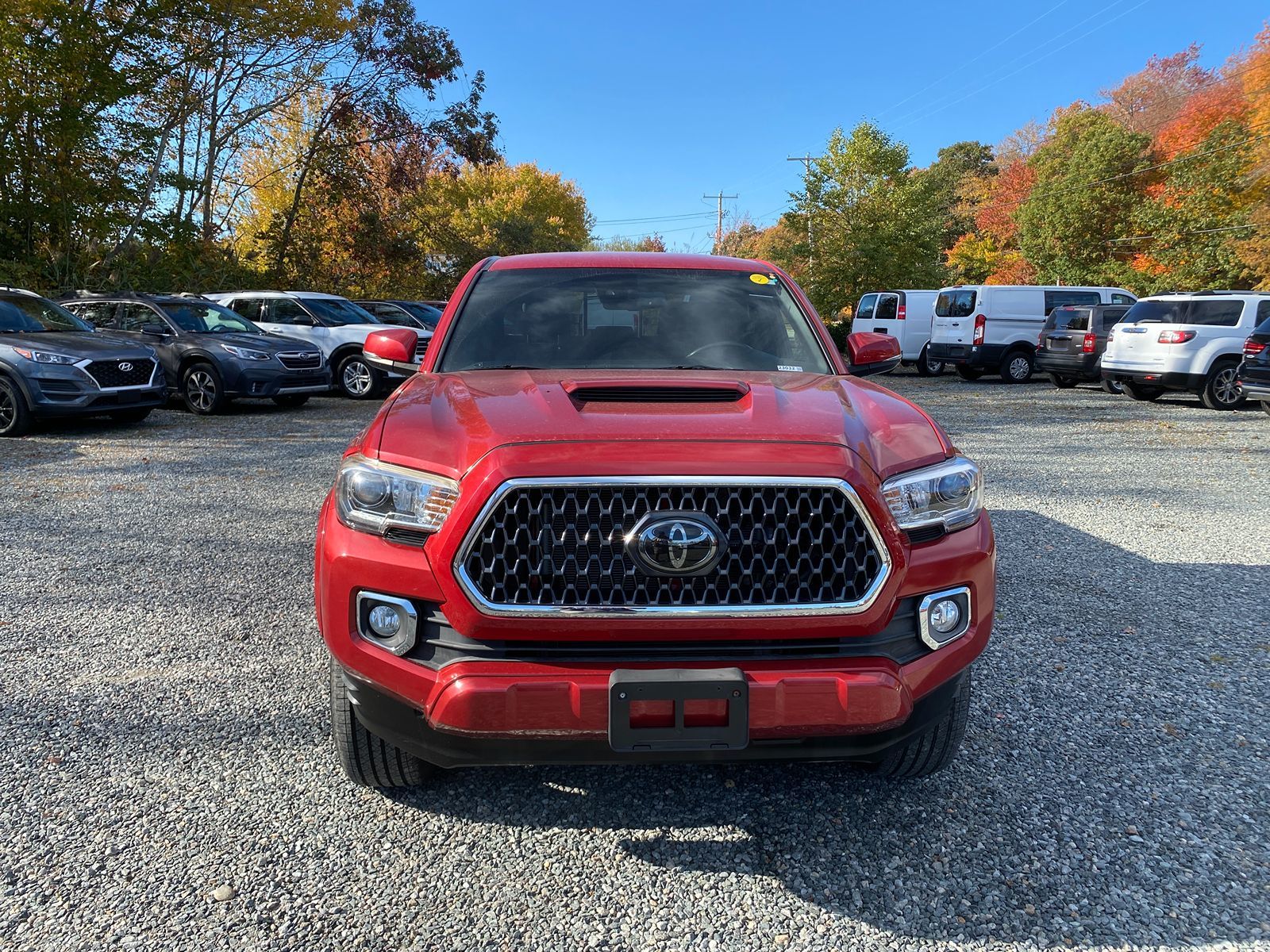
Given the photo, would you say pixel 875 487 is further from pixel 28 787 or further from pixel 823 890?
pixel 28 787

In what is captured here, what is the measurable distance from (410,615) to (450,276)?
3117cm

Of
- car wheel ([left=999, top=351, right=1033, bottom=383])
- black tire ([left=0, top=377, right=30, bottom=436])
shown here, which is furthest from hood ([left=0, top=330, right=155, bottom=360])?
car wheel ([left=999, top=351, right=1033, bottom=383])

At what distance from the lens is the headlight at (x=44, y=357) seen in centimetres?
973

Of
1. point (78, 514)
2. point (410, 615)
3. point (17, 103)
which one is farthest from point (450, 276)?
point (410, 615)

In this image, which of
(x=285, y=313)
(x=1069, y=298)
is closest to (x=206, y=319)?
(x=285, y=313)

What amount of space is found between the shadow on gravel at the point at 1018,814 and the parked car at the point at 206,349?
35.6 ft

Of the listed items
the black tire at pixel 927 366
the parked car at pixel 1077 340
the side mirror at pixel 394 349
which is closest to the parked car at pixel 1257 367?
the parked car at pixel 1077 340

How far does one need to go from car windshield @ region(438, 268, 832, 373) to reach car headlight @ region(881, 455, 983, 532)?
104 cm

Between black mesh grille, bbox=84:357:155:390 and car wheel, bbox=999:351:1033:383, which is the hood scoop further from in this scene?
car wheel, bbox=999:351:1033:383

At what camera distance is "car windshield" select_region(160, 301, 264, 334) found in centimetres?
1262

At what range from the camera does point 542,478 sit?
2066 millimetres

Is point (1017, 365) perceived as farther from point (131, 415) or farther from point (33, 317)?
point (33, 317)

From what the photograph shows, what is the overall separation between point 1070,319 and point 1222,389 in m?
3.78

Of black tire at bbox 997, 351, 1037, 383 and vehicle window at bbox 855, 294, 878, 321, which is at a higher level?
vehicle window at bbox 855, 294, 878, 321
